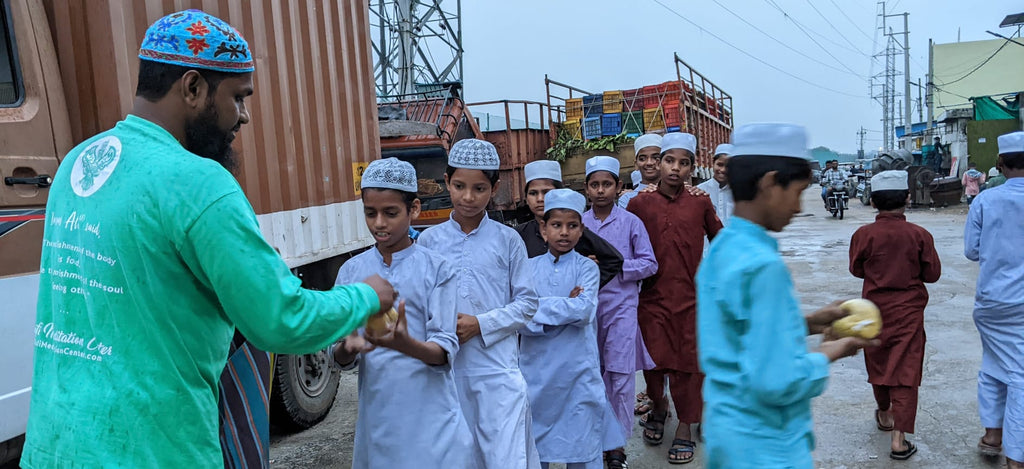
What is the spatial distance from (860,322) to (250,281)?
145 cm

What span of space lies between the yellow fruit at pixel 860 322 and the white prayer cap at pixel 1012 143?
2599 mm

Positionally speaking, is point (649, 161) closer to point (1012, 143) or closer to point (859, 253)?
point (859, 253)

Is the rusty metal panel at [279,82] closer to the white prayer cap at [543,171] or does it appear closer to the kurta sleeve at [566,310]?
the white prayer cap at [543,171]

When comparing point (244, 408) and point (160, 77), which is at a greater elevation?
point (160, 77)

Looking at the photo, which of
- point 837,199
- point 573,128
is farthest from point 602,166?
point 837,199

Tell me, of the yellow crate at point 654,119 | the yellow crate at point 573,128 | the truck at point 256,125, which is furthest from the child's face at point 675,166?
the yellow crate at point 573,128

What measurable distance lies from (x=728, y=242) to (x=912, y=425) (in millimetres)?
2868

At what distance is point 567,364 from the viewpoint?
340 cm

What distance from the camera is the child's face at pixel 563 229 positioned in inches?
134

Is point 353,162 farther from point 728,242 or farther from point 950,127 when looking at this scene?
point 950,127

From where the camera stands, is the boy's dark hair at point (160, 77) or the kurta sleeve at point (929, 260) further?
the kurta sleeve at point (929, 260)

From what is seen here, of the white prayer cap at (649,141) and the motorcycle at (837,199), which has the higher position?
the white prayer cap at (649,141)

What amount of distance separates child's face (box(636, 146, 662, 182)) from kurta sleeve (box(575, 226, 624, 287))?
1.30 meters

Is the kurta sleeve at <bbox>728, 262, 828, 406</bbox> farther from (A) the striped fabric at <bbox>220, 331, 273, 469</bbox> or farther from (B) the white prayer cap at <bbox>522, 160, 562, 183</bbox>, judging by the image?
(B) the white prayer cap at <bbox>522, 160, 562, 183</bbox>
